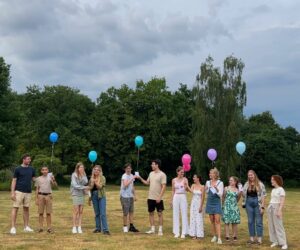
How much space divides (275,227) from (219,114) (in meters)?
29.9

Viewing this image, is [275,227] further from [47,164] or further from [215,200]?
[47,164]

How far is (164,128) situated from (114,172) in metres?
8.43

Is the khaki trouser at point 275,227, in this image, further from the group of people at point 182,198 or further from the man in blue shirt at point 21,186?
the man in blue shirt at point 21,186

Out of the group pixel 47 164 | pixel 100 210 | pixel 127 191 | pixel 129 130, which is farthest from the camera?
pixel 129 130

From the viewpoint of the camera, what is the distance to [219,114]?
132 feet

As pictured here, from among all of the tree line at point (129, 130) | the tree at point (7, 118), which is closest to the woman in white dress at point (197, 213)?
the tree at point (7, 118)

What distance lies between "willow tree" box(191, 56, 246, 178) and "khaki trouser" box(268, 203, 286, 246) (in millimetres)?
28374

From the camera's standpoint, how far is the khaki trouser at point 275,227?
417 inches

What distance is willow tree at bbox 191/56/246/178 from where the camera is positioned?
130 ft

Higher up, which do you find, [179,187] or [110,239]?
[179,187]

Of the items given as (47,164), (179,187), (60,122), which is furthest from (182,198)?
(60,122)

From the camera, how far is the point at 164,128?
171 ft

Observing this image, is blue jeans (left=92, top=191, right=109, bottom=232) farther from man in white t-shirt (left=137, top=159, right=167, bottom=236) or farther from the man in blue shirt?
the man in blue shirt

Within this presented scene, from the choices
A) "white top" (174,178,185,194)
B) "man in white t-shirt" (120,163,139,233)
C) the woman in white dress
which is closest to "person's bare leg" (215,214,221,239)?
the woman in white dress
